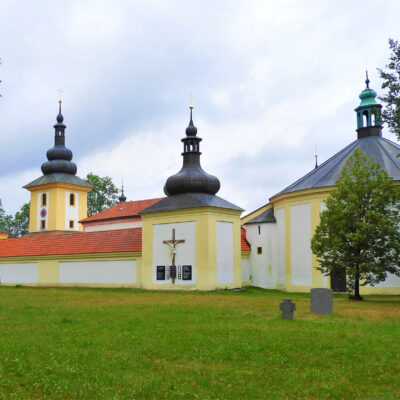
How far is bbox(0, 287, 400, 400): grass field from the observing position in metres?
8.37

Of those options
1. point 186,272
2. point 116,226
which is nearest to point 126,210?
point 116,226

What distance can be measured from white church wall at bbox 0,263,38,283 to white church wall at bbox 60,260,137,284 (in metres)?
3.32

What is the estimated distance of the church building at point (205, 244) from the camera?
31078 mm

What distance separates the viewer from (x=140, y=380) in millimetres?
8836

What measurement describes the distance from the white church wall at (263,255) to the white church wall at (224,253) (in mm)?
4292

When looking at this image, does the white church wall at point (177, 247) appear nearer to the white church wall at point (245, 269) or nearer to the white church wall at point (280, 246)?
the white church wall at point (245, 269)

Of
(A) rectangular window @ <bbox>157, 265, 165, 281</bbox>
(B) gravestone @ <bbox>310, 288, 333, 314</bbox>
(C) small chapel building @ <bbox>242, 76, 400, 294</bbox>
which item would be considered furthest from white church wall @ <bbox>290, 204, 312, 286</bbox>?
(B) gravestone @ <bbox>310, 288, 333, 314</bbox>

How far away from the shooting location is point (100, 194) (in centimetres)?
7750

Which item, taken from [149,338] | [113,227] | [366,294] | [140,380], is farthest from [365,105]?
[140,380]

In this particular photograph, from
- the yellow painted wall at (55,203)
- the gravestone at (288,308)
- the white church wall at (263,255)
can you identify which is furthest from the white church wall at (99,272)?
the gravestone at (288,308)

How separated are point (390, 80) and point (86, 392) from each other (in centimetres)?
1742

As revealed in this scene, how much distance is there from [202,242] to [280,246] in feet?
20.8

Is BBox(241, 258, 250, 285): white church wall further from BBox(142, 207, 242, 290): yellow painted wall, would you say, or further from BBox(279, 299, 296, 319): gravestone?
BBox(279, 299, 296, 319): gravestone

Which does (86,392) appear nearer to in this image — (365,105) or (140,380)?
(140,380)
